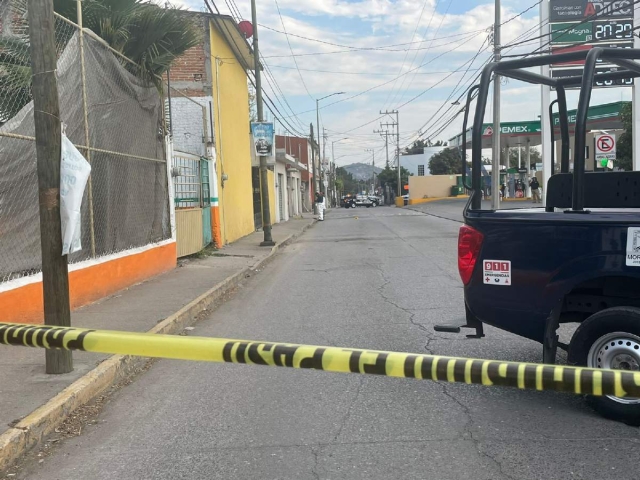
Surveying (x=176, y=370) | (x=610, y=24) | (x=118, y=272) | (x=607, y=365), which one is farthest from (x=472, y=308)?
(x=610, y=24)

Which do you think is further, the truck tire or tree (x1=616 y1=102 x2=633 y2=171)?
tree (x1=616 y1=102 x2=633 y2=171)

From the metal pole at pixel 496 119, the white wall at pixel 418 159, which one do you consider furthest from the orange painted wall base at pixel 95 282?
the white wall at pixel 418 159

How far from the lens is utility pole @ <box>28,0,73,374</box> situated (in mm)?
4781

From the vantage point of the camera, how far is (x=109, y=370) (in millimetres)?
5215

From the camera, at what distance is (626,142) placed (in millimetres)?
34094

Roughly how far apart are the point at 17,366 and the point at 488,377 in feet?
14.6

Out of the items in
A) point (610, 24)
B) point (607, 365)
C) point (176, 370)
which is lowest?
point (176, 370)

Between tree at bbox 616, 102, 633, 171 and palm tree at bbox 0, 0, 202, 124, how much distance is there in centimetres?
2762

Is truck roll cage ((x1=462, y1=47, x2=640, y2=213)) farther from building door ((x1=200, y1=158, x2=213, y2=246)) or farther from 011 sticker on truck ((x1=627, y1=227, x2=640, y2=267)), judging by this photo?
building door ((x1=200, y1=158, x2=213, y2=246))

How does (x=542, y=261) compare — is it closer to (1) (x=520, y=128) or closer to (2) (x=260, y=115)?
(2) (x=260, y=115)

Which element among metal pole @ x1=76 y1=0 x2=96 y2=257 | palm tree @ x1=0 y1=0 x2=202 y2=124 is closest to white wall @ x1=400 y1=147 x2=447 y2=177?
palm tree @ x1=0 y1=0 x2=202 y2=124

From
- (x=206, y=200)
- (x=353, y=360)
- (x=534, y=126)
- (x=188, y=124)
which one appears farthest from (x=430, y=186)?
(x=353, y=360)

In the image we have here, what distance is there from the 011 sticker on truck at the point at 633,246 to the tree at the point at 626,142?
30.6 metres

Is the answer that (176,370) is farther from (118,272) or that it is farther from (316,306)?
(118,272)
